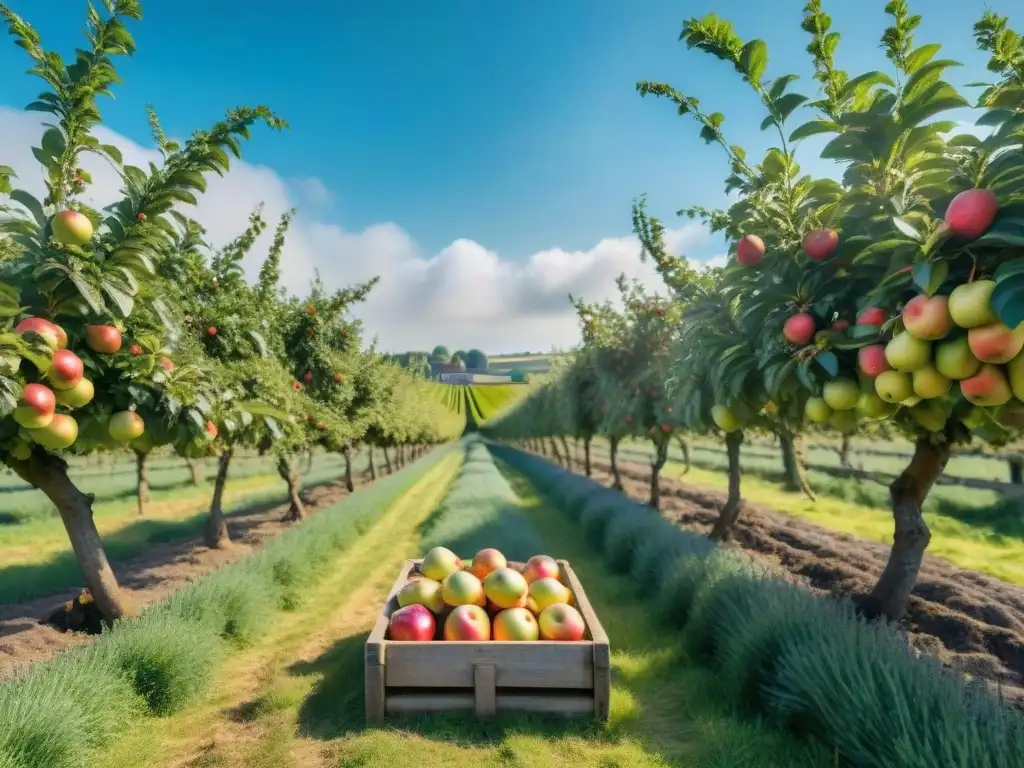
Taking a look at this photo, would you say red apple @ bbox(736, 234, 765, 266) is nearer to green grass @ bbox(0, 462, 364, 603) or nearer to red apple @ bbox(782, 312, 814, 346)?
red apple @ bbox(782, 312, 814, 346)

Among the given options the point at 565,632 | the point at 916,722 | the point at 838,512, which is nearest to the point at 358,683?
the point at 565,632

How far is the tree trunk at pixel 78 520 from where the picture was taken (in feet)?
15.5

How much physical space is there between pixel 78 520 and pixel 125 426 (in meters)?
2.08

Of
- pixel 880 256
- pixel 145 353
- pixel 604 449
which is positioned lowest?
pixel 604 449

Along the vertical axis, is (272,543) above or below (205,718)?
above

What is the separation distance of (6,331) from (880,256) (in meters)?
4.57

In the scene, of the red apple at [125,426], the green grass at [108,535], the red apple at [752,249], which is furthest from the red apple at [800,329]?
the green grass at [108,535]

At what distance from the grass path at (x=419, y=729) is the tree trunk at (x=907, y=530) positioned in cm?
178

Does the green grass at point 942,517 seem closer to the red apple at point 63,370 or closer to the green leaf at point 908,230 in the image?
the green leaf at point 908,230

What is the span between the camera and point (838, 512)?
54.7 ft

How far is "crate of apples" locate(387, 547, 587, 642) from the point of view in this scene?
4551 mm

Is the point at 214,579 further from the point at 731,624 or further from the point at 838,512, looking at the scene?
the point at 838,512

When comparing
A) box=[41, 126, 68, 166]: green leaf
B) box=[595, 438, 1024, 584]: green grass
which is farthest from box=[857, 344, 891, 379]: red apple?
box=[595, 438, 1024, 584]: green grass

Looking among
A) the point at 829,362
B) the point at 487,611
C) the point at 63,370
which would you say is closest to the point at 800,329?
the point at 829,362
